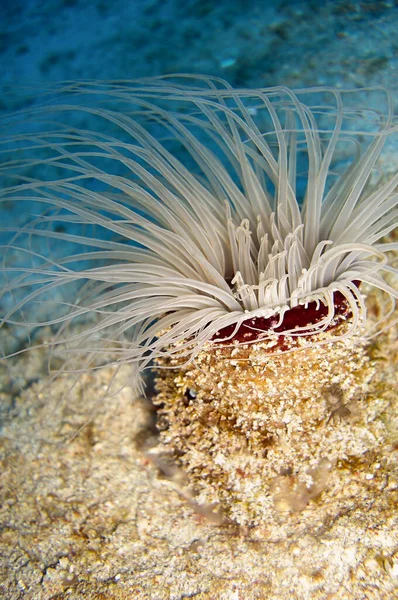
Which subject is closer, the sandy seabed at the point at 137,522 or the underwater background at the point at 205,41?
the sandy seabed at the point at 137,522

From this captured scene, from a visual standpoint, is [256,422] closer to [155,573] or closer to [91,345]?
[155,573]

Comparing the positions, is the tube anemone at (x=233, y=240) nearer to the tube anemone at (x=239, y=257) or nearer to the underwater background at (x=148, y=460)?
the tube anemone at (x=239, y=257)

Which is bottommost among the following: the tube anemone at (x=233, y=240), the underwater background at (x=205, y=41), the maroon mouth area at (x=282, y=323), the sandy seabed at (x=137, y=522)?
the sandy seabed at (x=137, y=522)

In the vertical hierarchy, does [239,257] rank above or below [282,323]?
above

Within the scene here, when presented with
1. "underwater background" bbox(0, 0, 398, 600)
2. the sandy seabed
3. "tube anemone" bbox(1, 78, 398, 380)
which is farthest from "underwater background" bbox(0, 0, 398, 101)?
the sandy seabed

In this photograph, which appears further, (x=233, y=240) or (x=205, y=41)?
(x=205, y=41)

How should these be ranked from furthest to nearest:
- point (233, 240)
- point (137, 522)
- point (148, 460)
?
point (148, 460), point (137, 522), point (233, 240)

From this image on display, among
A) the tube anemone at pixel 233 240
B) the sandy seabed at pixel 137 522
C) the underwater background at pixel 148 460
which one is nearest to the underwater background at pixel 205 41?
the underwater background at pixel 148 460

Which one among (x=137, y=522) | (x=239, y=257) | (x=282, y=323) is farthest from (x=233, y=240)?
(x=137, y=522)

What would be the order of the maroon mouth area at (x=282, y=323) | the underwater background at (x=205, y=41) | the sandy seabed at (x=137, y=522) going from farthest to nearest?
the underwater background at (x=205, y=41) → the sandy seabed at (x=137, y=522) → the maroon mouth area at (x=282, y=323)

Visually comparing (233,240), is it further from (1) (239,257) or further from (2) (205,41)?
(2) (205,41)

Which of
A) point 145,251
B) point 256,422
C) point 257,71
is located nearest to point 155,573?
point 256,422
